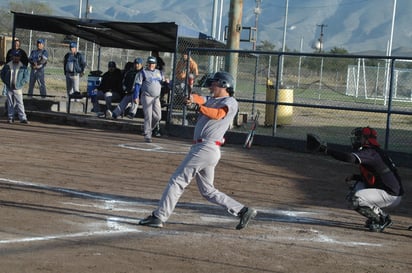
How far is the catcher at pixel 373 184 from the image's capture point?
878 cm

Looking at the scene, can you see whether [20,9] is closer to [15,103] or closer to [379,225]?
[15,103]

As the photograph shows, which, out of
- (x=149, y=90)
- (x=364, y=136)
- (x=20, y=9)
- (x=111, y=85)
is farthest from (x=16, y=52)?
(x=20, y=9)

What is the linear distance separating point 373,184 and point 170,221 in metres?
2.41

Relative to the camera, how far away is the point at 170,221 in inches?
343

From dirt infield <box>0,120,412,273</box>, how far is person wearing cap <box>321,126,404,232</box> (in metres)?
0.22

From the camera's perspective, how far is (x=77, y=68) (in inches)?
820

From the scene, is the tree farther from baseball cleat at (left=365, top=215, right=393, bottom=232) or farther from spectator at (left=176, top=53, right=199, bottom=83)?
baseball cleat at (left=365, top=215, right=393, bottom=232)

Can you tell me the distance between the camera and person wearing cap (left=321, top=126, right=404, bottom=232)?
8.78 metres

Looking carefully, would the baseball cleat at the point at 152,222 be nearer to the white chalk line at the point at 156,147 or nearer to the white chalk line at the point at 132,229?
the white chalk line at the point at 132,229

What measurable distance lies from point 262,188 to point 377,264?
4.36 metres

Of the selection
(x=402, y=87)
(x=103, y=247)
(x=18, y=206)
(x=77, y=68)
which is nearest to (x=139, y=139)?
(x=77, y=68)

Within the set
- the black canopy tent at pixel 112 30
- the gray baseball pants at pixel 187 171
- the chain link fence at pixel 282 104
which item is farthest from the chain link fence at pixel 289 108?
the gray baseball pants at pixel 187 171

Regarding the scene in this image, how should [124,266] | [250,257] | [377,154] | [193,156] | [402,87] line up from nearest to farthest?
[124,266] → [250,257] → [193,156] → [377,154] → [402,87]

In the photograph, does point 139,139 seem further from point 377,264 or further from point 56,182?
point 377,264
